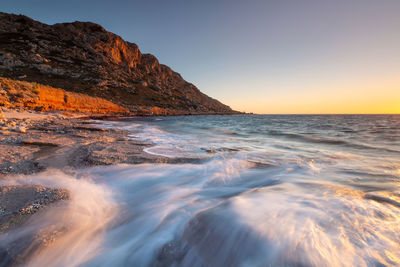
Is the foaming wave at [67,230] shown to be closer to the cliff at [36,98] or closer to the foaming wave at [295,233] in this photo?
the foaming wave at [295,233]

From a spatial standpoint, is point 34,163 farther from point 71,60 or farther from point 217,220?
point 71,60

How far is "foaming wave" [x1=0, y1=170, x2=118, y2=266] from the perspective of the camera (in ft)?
4.37

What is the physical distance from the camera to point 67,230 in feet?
5.16

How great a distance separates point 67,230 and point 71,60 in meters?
66.1

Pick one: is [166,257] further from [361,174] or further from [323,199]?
[361,174]

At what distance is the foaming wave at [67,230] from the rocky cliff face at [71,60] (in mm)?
35833

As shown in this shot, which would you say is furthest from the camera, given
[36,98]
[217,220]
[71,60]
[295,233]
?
[71,60]

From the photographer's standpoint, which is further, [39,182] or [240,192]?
[240,192]

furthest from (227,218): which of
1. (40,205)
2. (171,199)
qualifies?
(40,205)

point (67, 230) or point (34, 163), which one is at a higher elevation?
point (34, 163)

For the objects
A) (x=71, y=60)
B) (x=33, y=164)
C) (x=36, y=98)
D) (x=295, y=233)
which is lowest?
(x=295, y=233)

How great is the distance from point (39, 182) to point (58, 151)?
1.81 meters

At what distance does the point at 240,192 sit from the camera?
2.69 metres

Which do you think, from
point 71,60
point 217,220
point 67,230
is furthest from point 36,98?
point 71,60
